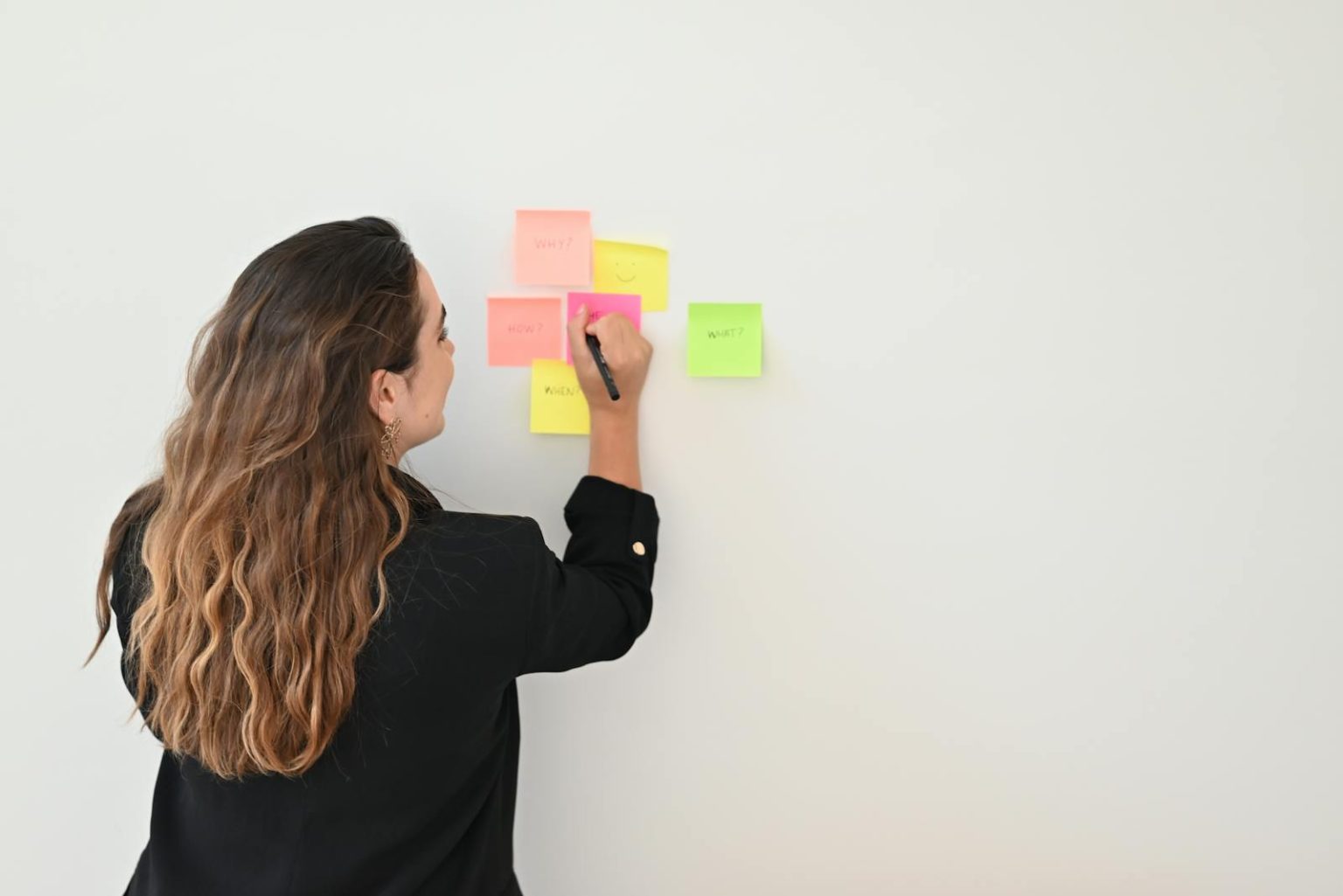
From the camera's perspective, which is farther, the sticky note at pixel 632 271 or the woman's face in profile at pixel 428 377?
the sticky note at pixel 632 271

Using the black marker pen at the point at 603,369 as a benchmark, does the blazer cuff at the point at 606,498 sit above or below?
below

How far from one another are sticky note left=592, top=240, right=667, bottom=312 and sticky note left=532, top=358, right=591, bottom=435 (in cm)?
11

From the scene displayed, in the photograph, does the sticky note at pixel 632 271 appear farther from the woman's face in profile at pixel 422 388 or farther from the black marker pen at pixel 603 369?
the woman's face in profile at pixel 422 388

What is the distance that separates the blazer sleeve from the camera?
0.86 metres

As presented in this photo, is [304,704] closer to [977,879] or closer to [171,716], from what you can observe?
[171,716]

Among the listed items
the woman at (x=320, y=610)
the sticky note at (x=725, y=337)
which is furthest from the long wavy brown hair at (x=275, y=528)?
the sticky note at (x=725, y=337)

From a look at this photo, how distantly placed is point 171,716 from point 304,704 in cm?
15

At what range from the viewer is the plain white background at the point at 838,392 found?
3.51 feet

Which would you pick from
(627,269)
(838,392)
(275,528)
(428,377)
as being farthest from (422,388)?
(838,392)

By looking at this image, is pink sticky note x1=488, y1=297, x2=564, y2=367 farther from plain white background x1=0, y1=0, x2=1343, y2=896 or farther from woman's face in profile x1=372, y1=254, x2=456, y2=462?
woman's face in profile x1=372, y1=254, x2=456, y2=462

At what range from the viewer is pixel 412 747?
818 mm

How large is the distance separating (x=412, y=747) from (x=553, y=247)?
0.59m

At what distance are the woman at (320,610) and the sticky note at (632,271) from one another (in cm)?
27

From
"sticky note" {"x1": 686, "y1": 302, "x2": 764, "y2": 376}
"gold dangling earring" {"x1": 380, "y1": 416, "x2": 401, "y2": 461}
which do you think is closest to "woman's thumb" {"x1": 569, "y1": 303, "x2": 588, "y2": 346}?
"sticky note" {"x1": 686, "y1": 302, "x2": 764, "y2": 376}
